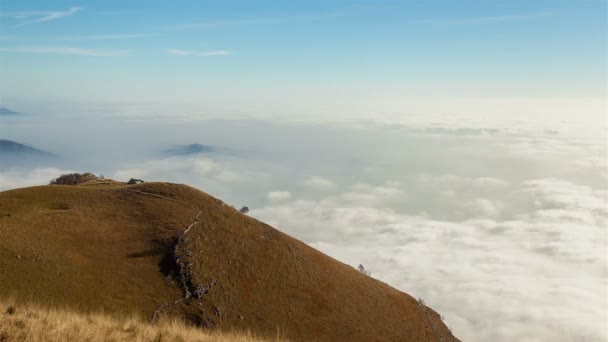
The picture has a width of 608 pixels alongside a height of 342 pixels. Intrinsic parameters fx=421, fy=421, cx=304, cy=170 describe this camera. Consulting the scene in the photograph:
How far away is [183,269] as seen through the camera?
3391 cm

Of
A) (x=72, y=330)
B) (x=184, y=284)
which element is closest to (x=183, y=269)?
(x=184, y=284)

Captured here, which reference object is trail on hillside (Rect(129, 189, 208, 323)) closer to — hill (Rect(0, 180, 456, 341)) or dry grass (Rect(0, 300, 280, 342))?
hill (Rect(0, 180, 456, 341))

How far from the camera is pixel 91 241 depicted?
3244 centimetres

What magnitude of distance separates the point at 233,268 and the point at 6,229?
1705 cm

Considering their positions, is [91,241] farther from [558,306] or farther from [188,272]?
[558,306]

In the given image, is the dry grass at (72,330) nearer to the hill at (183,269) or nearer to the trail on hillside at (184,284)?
the hill at (183,269)

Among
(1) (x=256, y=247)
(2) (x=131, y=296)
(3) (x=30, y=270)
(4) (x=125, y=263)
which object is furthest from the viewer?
(1) (x=256, y=247)

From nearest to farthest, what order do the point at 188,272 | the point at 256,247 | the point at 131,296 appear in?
the point at 131,296
the point at 188,272
the point at 256,247

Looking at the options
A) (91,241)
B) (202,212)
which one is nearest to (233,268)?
(202,212)

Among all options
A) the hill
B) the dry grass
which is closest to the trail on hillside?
the hill

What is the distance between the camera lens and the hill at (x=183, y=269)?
27141mm

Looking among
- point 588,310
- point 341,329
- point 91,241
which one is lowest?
point 588,310

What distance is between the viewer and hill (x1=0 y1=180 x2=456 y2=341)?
2714 centimetres

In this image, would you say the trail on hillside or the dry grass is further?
the trail on hillside
